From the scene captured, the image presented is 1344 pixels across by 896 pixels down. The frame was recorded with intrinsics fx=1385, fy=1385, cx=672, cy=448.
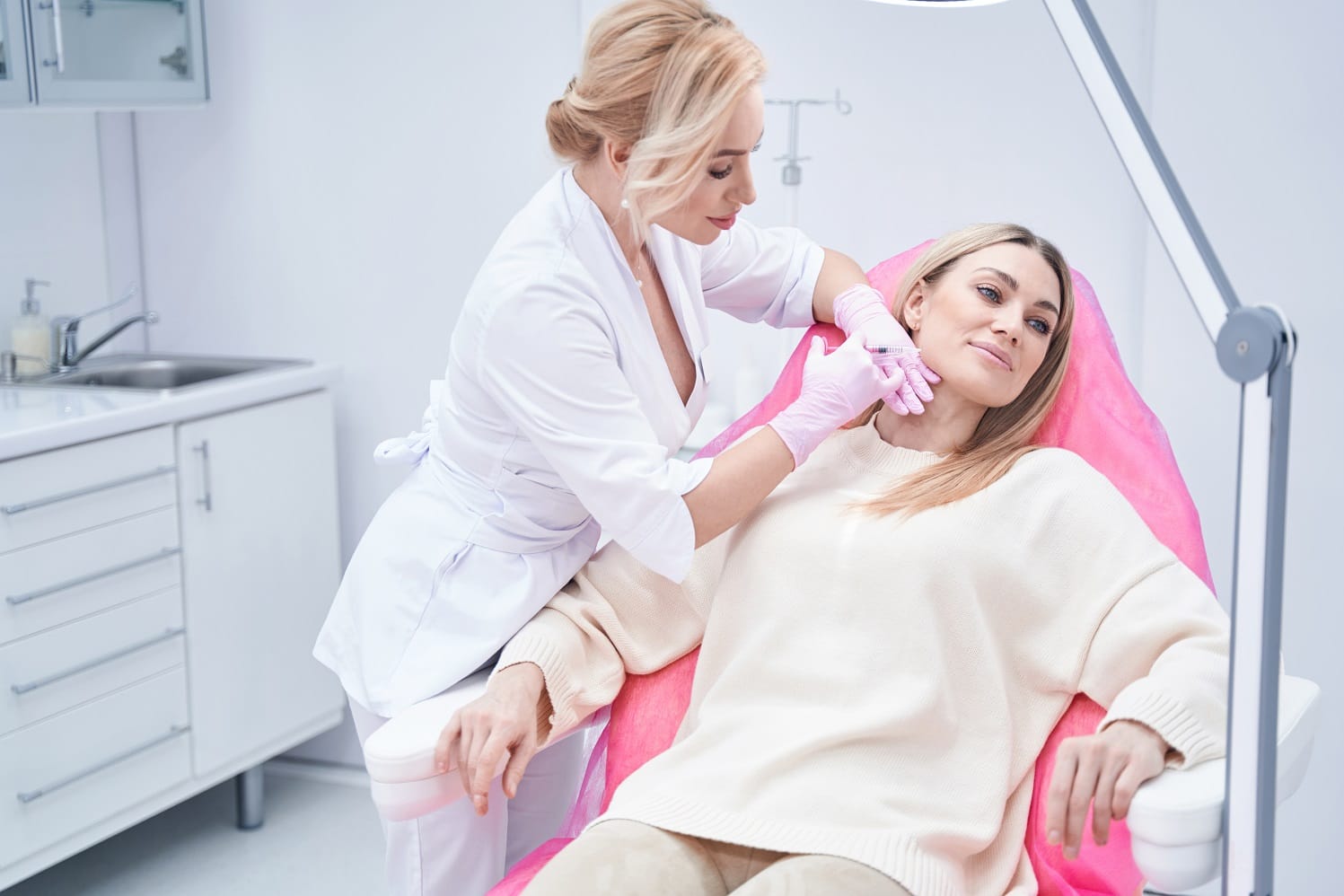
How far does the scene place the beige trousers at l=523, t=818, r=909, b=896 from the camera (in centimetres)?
124

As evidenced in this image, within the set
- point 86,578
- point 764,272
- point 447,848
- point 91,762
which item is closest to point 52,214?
point 86,578

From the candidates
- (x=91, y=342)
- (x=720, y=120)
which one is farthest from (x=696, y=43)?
(x=91, y=342)

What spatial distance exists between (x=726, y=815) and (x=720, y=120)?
0.68 meters

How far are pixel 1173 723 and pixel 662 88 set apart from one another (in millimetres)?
775

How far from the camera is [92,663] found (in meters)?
2.35

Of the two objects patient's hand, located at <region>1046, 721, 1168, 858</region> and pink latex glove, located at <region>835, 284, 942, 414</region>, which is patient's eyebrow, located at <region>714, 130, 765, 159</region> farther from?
patient's hand, located at <region>1046, 721, 1168, 858</region>

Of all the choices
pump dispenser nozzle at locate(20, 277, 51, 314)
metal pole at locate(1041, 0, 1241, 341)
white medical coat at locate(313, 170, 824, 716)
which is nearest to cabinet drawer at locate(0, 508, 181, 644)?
pump dispenser nozzle at locate(20, 277, 51, 314)

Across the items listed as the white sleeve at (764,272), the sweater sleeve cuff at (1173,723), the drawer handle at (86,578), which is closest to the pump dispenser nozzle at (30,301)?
the drawer handle at (86,578)

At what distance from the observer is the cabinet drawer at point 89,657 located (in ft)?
7.28

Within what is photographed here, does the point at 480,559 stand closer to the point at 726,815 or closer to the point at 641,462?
the point at 641,462

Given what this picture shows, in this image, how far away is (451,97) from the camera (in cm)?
275

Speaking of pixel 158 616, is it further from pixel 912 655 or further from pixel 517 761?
pixel 912 655

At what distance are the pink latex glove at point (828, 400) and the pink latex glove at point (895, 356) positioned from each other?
0.04 m

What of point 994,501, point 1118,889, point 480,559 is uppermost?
point 994,501
